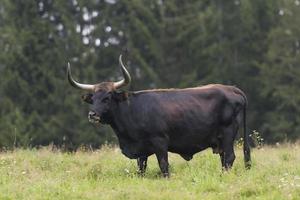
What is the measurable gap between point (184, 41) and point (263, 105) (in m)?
6.18

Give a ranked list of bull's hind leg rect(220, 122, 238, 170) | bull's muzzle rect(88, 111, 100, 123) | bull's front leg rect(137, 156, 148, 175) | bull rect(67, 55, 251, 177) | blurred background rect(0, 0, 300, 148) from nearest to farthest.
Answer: bull's muzzle rect(88, 111, 100, 123) < bull rect(67, 55, 251, 177) < bull's front leg rect(137, 156, 148, 175) < bull's hind leg rect(220, 122, 238, 170) < blurred background rect(0, 0, 300, 148)

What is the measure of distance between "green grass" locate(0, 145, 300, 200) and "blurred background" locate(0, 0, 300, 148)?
23.7m

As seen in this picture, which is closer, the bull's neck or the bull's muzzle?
the bull's muzzle

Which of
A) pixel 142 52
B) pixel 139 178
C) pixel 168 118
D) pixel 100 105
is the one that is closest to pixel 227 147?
pixel 168 118

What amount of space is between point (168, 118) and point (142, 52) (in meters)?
29.7

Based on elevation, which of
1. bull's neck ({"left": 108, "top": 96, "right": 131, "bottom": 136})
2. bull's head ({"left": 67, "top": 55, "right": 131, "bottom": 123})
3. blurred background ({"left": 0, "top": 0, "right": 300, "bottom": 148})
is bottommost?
blurred background ({"left": 0, "top": 0, "right": 300, "bottom": 148})

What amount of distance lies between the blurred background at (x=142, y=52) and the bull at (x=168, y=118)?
2514 centimetres

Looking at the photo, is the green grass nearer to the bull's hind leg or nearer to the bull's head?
the bull's hind leg

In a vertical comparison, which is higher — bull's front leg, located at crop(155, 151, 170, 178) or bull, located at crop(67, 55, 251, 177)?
bull, located at crop(67, 55, 251, 177)

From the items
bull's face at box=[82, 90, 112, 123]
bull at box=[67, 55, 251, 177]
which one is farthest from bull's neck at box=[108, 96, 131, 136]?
bull's face at box=[82, 90, 112, 123]

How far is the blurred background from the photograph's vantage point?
38.8 metres

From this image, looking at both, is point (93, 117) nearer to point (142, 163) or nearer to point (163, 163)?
point (142, 163)

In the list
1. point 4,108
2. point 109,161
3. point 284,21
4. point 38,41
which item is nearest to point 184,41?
point 284,21

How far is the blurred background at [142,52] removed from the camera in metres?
38.8
